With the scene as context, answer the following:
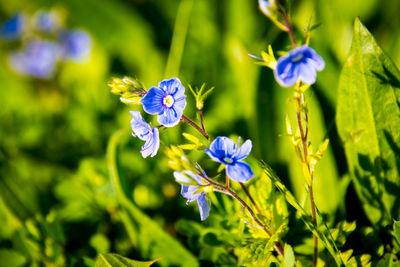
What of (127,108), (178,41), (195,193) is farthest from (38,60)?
(195,193)

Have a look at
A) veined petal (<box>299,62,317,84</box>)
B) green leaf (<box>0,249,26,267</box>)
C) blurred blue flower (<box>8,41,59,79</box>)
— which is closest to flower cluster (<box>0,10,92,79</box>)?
blurred blue flower (<box>8,41,59,79</box>)

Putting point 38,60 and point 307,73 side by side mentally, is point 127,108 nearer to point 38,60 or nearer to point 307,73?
point 38,60

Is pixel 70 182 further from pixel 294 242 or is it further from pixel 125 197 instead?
pixel 294 242

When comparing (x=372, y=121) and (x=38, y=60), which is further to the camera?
(x=38, y=60)

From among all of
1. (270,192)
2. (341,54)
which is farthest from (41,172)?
(341,54)

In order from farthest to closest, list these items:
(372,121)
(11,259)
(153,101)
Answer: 1. (11,259)
2. (372,121)
3. (153,101)
